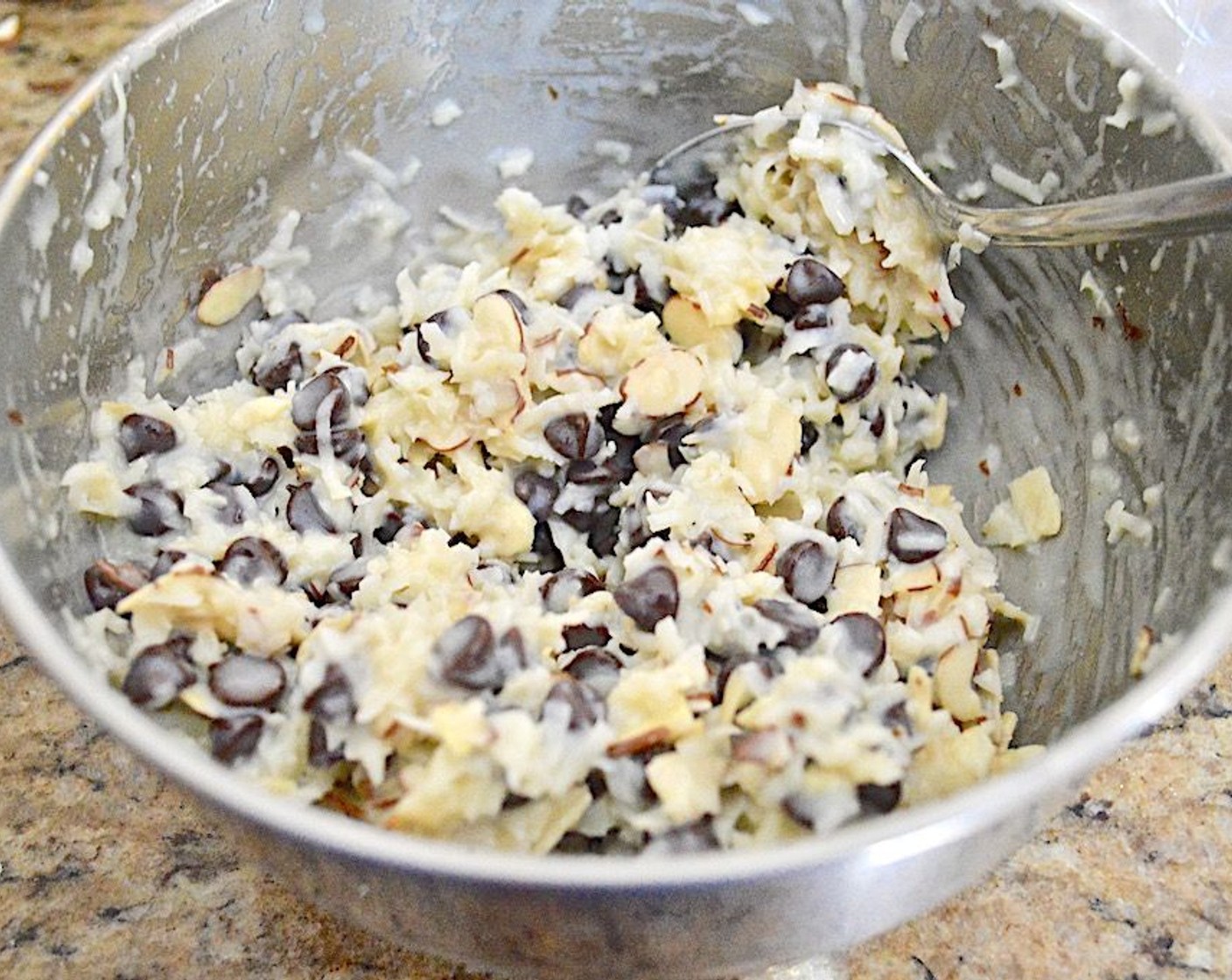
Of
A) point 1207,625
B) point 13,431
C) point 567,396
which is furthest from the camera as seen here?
point 567,396

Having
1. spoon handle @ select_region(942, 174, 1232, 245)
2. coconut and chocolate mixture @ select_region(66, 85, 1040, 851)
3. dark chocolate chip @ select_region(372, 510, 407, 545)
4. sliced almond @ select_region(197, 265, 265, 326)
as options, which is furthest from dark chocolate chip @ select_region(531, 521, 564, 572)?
spoon handle @ select_region(942, 174, 1232, 245)

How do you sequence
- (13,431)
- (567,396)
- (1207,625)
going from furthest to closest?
(567,396) < (13,431) < (1207,625)

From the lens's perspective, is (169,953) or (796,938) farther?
(169,953)

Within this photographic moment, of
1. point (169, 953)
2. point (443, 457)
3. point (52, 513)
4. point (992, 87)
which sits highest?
point (992, 87)

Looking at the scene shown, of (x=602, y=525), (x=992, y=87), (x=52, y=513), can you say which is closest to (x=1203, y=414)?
(x=992, y=87)

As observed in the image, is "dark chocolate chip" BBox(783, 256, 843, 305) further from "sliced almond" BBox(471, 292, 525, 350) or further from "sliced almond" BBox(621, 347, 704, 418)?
"sliced almond" BBox(471, 292, 525, 350)

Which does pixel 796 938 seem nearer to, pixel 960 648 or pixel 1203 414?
pixel 960 648

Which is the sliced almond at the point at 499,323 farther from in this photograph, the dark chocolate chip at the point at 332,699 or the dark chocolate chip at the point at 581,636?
the dark chocolate chip at the point at 332,699
